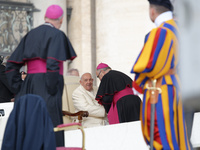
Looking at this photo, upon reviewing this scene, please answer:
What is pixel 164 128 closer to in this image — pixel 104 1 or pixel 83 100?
pixel 83 100

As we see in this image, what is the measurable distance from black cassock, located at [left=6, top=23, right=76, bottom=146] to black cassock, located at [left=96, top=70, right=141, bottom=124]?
2.16 m

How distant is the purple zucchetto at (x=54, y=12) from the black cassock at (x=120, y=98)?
234cm

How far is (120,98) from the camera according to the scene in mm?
6543

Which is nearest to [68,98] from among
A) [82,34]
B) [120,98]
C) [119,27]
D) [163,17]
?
[120,98]

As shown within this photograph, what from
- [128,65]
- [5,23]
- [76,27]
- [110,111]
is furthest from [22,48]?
[76,27]

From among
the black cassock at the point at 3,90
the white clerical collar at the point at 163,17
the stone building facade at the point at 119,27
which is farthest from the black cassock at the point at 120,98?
the stone building facade at the point at 119,27

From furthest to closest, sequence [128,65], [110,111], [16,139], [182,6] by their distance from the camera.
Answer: [128,65]
[110,111]
[16,139]
[182,6]

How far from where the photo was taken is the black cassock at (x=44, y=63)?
4.22 m

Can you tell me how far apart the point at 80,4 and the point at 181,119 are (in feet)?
30.3

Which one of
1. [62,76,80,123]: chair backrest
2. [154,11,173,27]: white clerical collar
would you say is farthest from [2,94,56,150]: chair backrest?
[62,76,80,123]: chair backrest

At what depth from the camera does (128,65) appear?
10.4m

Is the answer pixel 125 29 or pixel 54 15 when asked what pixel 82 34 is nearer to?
pixel 125 29

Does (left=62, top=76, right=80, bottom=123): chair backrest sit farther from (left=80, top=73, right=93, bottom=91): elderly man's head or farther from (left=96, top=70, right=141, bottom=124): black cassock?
(left=96, top=70, right=141, bottom=124): black cassock

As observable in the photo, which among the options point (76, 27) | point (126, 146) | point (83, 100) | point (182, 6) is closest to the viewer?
point (182, 6)
